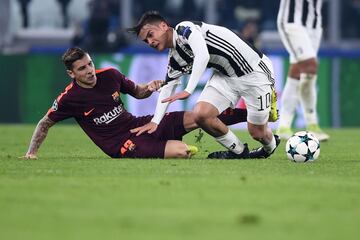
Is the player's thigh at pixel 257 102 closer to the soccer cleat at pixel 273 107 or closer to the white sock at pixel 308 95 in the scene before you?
the soccer cleat at pixel 273 107

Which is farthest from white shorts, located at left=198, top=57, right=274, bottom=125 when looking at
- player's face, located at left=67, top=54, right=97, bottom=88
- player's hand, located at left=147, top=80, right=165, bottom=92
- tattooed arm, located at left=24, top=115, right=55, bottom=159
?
tattooed arm, located at left=24, top=115, right=55, bottom=159

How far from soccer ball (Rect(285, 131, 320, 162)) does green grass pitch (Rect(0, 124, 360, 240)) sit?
0.15 metres

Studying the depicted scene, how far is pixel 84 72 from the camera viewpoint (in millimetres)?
12258

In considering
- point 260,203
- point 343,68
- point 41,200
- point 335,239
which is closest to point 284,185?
point 260,203

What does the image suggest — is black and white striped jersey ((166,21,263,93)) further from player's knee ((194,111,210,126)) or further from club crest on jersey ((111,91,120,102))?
club crest on jersey ((111,91,120,102))

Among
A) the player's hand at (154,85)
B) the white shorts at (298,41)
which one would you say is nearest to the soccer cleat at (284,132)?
the white shorts at (298,41)

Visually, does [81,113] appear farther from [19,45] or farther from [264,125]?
[19,45]

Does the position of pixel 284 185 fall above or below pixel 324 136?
above

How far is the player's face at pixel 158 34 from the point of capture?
12.1 m

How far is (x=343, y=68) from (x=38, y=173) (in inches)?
489

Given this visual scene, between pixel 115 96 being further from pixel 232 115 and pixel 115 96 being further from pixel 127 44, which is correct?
pixel 127 44

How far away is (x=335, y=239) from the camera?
6.94m

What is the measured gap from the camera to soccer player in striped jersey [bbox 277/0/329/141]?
17.1 m

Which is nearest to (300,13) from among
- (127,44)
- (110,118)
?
(110,118)
